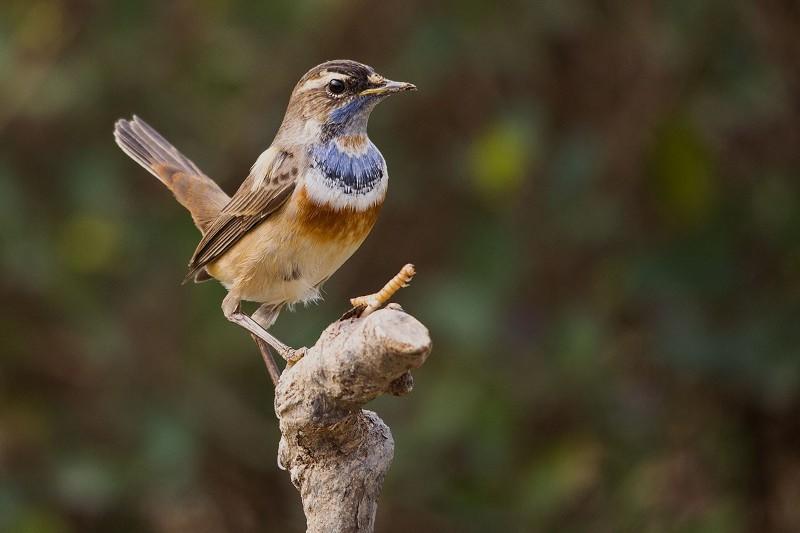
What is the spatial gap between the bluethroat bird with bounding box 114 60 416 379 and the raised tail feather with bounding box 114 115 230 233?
53 cm

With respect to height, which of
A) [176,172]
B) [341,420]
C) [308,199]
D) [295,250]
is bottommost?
[341,420]

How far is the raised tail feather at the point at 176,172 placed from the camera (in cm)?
524

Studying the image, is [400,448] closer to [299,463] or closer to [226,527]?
[226,527]

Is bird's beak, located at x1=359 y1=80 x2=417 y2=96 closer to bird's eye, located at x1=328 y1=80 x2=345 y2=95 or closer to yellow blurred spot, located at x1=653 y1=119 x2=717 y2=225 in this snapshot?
bird's eye, located at x1=328 y1=80 x2=345 y2=95

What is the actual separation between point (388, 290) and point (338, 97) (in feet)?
4.52

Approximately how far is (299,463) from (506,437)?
225 cm

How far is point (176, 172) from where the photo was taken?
529cm

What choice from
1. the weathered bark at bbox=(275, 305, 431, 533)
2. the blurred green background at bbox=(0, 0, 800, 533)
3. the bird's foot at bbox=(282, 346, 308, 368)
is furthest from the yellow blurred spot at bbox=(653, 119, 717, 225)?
the weathered bark at bbox=(275, 305, 431, 533)

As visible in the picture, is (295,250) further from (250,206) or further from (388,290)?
(388,290)

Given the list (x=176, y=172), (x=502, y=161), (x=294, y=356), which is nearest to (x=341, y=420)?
(x=294, y=356)

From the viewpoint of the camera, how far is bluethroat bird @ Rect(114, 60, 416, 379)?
14.1 feet

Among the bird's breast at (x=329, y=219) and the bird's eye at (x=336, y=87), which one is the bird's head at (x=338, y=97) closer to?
the bird's eye at (x=336, y=87)

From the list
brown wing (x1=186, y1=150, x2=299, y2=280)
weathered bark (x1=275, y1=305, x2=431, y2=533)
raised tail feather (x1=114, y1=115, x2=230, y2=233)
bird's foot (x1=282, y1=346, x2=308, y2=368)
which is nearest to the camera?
weathered bark (x1=275, y1=305, x2=431, y2=533)

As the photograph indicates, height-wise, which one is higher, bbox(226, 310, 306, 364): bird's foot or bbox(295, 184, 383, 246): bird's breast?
bbox(295, 184, 383, 246): bird's breast
